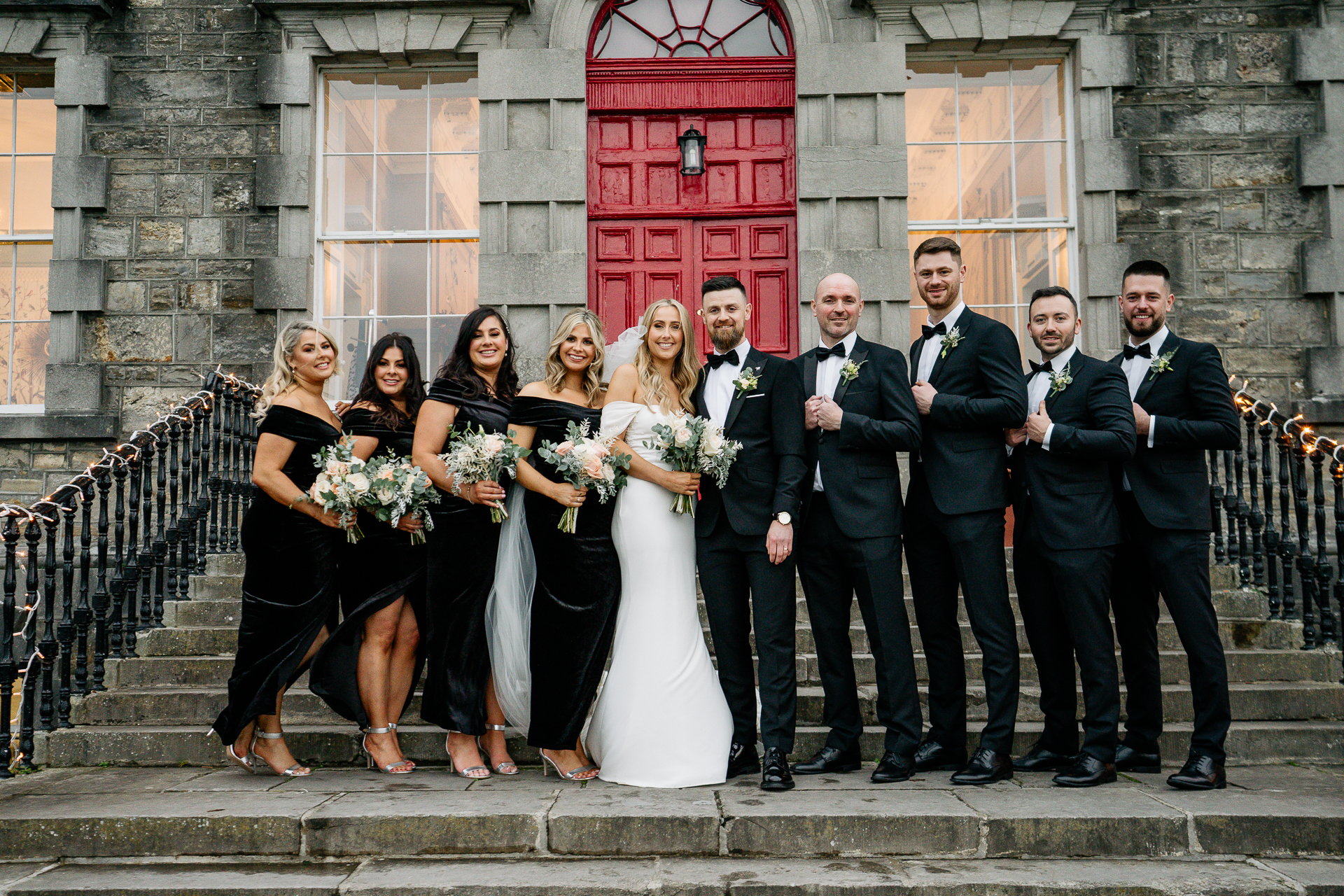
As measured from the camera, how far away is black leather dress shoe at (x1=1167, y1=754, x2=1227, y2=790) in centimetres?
397

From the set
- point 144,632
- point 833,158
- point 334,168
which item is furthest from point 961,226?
point 144,632

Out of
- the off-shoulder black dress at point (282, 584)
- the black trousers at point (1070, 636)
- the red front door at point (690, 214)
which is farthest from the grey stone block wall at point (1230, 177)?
the off-shoulder black dress at point (282, 584)

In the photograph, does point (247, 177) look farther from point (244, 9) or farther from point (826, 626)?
point (826, 626)

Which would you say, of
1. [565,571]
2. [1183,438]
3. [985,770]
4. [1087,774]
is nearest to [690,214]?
[565,571]

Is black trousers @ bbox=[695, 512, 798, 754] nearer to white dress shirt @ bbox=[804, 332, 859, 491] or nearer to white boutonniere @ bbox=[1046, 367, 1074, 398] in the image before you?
white dress shirt @ bbox=[804, 332, 859, 491]

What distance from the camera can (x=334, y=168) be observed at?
8.01 m

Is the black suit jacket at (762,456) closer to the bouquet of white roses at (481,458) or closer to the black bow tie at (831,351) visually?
the black bow tie at (831,351)

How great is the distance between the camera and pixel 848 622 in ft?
14.1

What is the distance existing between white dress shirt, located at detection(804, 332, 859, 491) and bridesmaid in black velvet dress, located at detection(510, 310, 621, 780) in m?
0.99

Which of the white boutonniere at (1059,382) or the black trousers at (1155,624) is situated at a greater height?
the white boutonniere at (1059,382)

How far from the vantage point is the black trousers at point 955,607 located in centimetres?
412

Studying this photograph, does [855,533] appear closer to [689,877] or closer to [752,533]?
[752,533]

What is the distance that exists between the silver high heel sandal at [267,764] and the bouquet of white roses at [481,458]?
138cm

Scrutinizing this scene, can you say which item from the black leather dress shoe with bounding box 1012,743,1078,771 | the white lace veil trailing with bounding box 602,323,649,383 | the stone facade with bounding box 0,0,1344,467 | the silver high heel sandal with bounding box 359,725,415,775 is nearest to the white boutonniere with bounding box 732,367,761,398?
the white lace veil trailing with bounding box 602,323,649,383
